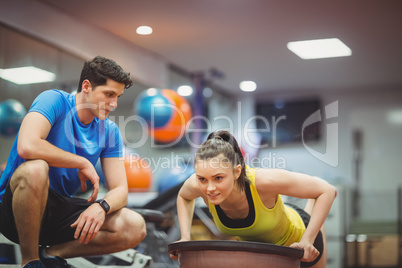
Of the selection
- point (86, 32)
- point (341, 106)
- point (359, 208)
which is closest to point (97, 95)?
point (86, 32)

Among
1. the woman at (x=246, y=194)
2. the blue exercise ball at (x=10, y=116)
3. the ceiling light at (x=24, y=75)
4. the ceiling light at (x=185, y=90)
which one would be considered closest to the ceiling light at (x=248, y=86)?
the ceiling light at (x=185, y=90)

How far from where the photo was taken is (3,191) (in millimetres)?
2365

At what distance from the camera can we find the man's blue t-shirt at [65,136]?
2.31 metres

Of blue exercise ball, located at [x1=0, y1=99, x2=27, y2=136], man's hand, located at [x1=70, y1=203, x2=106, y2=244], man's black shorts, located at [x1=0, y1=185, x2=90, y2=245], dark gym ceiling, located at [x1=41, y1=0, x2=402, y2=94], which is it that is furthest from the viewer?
dark gym ceiling, located at [x1=41, y1=0, x2=402, y2=94]

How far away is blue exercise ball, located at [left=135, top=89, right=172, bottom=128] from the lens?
5605 millimetres

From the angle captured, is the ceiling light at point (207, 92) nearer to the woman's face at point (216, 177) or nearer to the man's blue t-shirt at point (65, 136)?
the man's blue t-shirt at point (65, 136)

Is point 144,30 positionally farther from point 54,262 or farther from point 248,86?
point 54,262

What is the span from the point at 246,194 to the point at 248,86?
6.61m

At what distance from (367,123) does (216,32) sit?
4200mm

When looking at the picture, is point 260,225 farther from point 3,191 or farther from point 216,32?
point 216,32

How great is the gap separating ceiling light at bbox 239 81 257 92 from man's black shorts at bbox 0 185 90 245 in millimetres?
6262

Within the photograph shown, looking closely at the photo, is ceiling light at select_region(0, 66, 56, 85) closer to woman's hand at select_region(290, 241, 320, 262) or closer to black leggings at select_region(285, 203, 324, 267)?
black leggings at select_region(285, 203, 324, 267)

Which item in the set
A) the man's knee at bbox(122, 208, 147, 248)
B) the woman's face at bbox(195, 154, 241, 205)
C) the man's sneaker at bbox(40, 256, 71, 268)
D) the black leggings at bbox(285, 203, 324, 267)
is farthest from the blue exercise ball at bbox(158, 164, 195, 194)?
the woman's face at bbox(195, 154, 241, 205)

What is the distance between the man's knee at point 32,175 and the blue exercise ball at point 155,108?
11.4 feet
